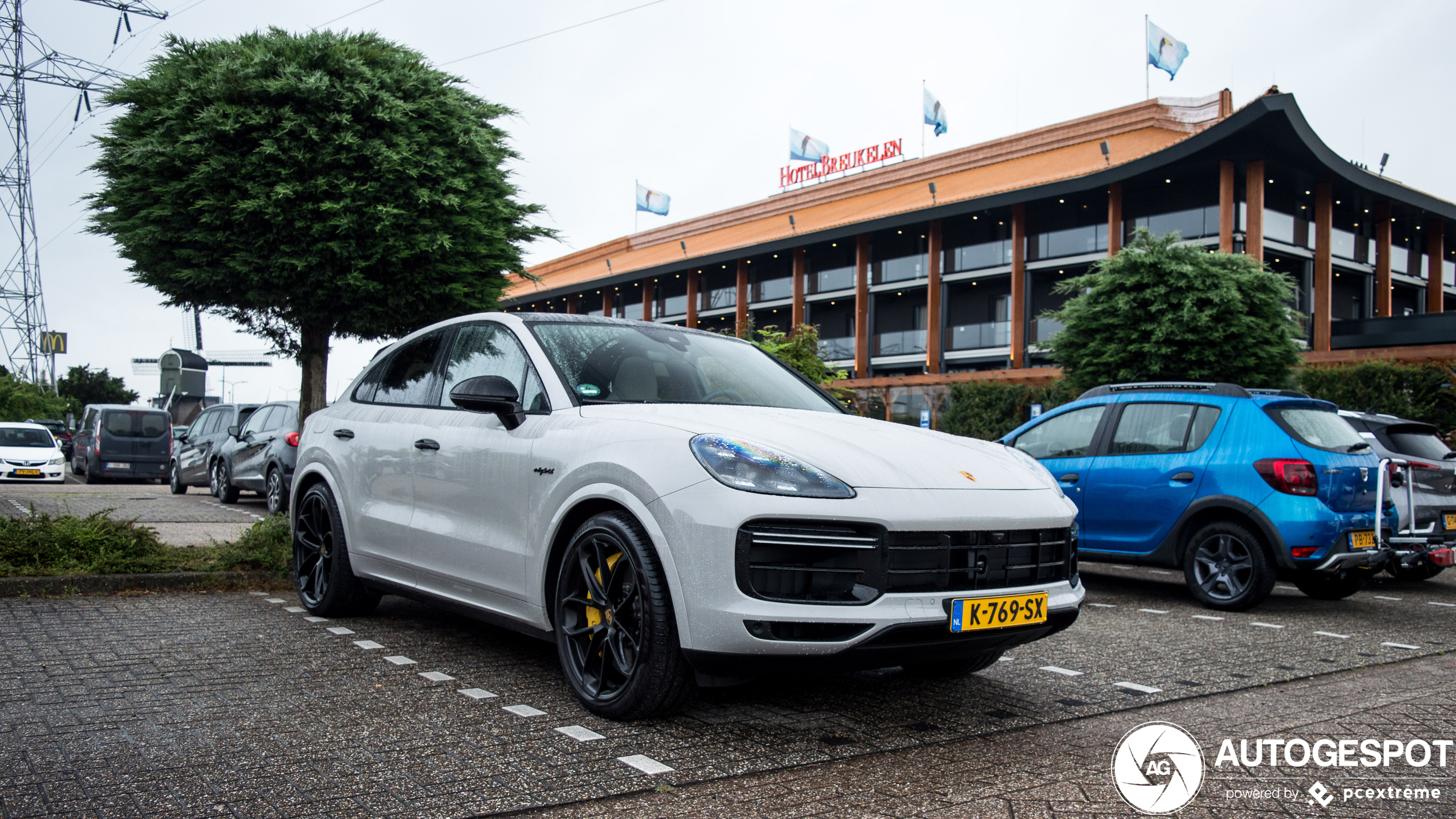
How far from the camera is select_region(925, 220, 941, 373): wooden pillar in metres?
41.9

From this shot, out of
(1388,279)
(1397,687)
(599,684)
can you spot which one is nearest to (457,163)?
(599,684)

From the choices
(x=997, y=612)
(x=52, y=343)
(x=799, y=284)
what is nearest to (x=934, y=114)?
(x=799, y=284)

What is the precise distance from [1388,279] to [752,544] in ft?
142

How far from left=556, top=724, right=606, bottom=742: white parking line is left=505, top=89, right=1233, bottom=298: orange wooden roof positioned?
2573 cm

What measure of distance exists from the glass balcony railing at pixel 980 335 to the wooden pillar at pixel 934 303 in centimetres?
62

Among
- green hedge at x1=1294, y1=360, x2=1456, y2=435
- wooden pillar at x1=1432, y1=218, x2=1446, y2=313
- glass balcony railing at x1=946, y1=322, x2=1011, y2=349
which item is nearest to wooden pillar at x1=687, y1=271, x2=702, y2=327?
glass balcony railing at x1=946, y1=322, x2=1011, y2=349

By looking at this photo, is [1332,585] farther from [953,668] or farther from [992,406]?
[992,406]

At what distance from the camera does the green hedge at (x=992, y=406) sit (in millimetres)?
26797

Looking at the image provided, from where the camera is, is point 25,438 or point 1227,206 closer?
point 25,438

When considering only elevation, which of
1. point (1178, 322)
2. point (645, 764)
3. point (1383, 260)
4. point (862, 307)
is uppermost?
point (1383, 260)

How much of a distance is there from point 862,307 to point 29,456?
32424 millimetres

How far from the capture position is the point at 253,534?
307 inches

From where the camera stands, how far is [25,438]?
21891mm

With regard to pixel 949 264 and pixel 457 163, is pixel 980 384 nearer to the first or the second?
pixel 949 264
